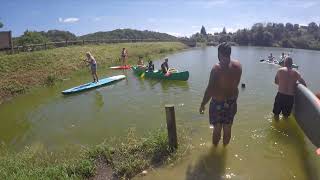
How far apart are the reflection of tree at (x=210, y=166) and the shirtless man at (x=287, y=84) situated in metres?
3.01

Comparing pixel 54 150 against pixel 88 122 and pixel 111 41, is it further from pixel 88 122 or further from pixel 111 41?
pixel 111 41

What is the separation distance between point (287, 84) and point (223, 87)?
344cm

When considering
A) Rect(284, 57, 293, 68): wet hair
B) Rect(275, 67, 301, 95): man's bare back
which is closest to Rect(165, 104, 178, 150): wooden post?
Rect(275, 67, 301, 95): man's bare back

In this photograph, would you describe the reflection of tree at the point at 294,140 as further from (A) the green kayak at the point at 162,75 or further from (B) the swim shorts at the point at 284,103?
(A) the green kayak at the point at 162,75

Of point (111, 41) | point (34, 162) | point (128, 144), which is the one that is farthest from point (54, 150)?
point (111, 41)

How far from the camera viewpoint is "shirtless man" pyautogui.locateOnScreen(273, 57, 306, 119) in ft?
32.3

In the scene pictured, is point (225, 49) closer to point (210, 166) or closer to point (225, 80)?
point (225, 80)

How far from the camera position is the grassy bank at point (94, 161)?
7254 millimetres

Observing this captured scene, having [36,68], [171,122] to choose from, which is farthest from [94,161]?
[36,68]

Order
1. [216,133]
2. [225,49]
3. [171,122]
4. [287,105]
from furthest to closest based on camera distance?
[287,105], [216,133], [171,122], [225,49]

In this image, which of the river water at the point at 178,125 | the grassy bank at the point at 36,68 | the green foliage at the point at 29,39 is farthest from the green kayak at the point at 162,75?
the green foliage at the point at 29,39

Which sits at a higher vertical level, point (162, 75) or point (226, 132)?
point (162, 75)

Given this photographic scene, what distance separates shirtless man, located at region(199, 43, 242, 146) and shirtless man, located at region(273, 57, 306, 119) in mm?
3077

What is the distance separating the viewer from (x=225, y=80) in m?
7.39
